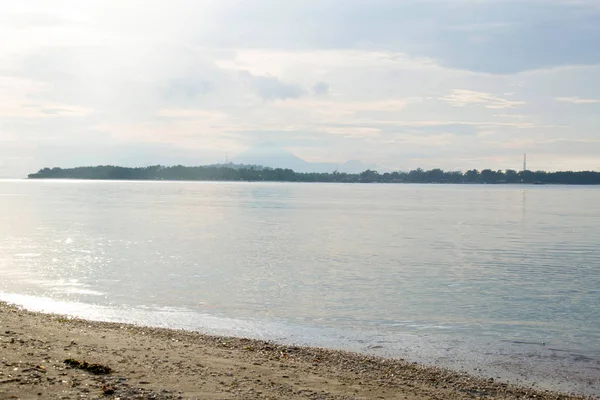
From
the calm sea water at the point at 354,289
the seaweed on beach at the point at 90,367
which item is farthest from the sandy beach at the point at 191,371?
the calm sea water at the point at 354,289

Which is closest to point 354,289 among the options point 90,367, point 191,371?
point 191,371

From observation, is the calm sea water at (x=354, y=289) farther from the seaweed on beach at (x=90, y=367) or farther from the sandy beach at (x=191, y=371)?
the seaweed on beach at (x=90, y=367)

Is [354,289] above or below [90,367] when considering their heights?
below

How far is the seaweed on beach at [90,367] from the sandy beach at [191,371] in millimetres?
15

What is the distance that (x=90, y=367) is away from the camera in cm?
973

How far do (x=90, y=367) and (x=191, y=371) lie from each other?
162 cm

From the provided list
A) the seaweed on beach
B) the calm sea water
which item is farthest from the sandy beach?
the calm sea water

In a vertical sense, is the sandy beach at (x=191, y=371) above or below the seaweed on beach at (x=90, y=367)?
below

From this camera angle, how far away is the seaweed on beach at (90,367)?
31.7 ft

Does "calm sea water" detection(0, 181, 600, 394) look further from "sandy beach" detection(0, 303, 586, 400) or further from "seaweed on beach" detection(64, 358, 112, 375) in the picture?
"seaweed on beach" detection(64, 358, 112, 375)

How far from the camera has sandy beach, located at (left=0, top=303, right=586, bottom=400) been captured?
357 inches

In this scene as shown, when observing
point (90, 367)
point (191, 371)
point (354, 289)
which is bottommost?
point (354, 289)

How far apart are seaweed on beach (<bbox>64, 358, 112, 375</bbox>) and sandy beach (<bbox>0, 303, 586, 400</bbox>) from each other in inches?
0.6

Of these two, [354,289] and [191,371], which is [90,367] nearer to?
[191,371]
